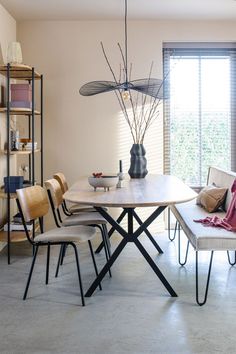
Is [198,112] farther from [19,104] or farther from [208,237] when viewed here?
[208,237]

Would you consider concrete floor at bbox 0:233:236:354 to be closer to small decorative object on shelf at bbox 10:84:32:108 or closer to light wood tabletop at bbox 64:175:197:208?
light wood tabletop at bbox 64:175:197:208

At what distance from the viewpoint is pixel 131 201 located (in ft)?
9.11

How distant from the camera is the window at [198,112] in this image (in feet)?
17.0

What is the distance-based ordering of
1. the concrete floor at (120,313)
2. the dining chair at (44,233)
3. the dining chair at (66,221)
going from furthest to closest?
the dining chair at (66,221)
the dining chair at (44,233)
the concrete floor at (120,313)

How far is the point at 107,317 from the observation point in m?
2.66

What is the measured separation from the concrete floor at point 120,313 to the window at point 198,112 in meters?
1.76

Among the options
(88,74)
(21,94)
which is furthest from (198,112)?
(21,94)

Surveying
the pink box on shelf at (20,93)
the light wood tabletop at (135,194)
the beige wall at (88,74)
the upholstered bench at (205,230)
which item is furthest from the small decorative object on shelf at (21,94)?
the upholstered bench at (205,230)

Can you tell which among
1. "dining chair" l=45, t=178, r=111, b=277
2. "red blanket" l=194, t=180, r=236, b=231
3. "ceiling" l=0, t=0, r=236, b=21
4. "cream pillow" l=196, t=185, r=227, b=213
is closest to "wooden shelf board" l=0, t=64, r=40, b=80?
"ceiling" l=0, t=0, r=236, b=21

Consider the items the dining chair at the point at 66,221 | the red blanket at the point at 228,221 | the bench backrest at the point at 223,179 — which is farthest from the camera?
the bench backrest at the point at 223,179

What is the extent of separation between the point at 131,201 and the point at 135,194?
31 cm

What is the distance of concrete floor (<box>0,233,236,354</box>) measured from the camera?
230 cm

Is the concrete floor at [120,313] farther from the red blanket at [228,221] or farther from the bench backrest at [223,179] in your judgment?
the bench backrest at [223,179]

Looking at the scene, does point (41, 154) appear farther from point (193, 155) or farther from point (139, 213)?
point (193, 155)
